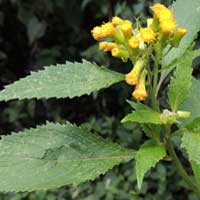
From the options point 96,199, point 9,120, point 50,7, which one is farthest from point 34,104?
point 96,199

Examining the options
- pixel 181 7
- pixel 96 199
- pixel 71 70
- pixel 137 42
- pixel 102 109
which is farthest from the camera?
pixel 102 109

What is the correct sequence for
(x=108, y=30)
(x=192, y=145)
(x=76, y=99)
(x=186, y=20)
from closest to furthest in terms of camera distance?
(x=192, y=145) < (x=108, y=30) < (x=186, y=20) < (x=76, y=99)

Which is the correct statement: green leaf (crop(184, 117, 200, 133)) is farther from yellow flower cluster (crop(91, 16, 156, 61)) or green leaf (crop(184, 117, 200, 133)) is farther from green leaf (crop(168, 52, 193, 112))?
yellow flower cluster (crop(91, 16, 156, 61))

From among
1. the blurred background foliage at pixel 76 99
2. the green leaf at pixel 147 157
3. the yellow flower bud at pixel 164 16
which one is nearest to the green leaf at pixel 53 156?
the green leaf at pixel 147 157

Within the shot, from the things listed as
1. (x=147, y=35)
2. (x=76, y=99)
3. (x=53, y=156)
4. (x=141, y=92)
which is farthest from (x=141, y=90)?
(x=76, y=99)

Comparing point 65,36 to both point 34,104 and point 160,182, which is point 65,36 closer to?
point 34,104

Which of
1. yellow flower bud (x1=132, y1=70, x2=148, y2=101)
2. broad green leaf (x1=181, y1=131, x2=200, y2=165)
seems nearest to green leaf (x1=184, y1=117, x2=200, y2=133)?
broad green leaf (x1=181, y1=131, x2=200, y2=165)

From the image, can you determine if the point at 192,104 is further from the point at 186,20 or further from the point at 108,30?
the point at 108,30
